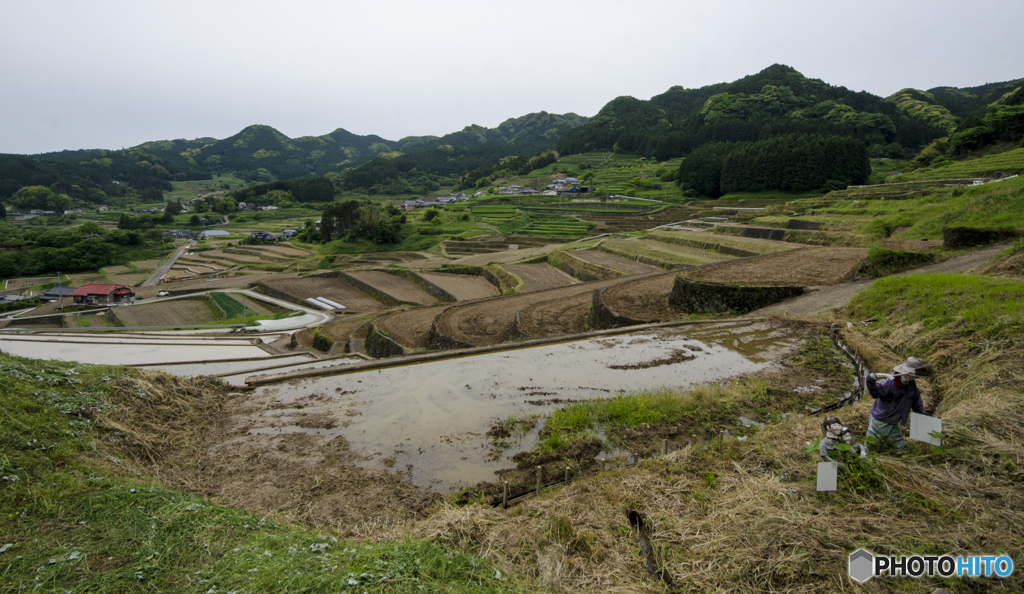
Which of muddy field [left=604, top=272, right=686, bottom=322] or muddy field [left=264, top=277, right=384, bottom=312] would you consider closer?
muddy field [left=604, top=272, right=686, bottom=322]

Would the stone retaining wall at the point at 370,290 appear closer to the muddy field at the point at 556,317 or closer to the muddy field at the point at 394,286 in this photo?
the muddy field at the point at 394,286

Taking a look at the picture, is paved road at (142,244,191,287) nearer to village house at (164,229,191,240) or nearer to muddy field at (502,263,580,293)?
village house at (164,229,191,240)

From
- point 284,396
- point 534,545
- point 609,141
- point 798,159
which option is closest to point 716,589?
point 534,545

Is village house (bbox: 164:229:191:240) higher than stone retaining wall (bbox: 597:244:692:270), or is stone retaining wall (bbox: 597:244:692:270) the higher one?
village house (bbox: 164:229:191:240)

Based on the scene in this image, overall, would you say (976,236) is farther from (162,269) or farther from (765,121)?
(765,121)

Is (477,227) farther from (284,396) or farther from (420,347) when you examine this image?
(284,396)

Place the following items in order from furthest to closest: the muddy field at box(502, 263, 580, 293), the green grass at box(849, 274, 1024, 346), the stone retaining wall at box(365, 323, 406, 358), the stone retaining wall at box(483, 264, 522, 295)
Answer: the stone retaining wall at box(483, 264, 522, 295)
the muddy field at box(502, 263, 580, 293)
the stone retaining wall at box(365, 323, 406, 358)
the green grass at box(849, 274, 1024, 346)

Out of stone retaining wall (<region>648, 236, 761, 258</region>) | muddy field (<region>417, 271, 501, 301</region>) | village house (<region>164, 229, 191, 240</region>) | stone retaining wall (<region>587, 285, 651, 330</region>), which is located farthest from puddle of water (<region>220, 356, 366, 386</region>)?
village house (<region>164, 229, 191, 240</region>)

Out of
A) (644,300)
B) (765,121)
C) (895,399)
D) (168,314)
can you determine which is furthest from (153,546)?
(765,121)
